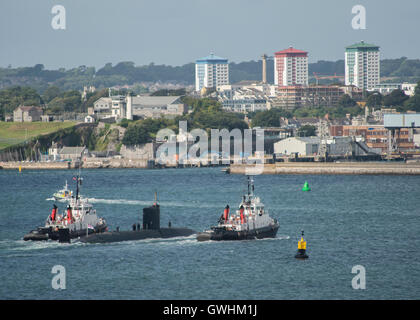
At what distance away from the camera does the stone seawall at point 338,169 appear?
463 feet

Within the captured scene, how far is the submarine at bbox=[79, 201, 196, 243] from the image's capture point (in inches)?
2606

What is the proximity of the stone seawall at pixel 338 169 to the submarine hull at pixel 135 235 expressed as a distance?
76.9 meters

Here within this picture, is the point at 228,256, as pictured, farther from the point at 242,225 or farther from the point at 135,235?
the point at 135,235

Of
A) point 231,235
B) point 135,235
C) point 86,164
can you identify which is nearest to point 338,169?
point 86,164

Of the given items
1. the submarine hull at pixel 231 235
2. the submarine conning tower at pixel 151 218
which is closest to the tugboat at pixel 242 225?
the submarine hull at pixel 231 235

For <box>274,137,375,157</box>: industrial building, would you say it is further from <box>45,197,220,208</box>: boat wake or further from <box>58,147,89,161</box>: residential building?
<box>45,197,220,208</box>: boat wake

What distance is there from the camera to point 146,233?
6781 cm

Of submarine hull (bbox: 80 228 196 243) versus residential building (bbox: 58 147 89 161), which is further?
residential building (bbox: 58 147 89 161)

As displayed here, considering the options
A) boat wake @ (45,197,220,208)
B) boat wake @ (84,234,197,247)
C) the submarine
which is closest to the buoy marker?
boat wake @ (84,234,197,247)

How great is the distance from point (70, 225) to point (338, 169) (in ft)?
280

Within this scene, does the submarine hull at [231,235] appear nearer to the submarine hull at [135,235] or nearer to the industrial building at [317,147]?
the submarine hull at [135,235]

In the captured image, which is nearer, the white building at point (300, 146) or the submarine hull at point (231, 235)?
the submarine hull at point (231, 235)

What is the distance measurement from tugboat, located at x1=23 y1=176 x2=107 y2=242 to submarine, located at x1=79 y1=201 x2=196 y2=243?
1254mm

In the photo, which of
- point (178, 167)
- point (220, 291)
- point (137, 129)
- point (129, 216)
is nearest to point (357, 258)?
point (220, 291)
